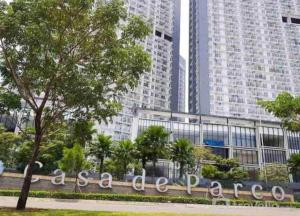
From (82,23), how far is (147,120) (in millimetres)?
61028

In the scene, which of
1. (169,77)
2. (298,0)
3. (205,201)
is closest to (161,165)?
(205,201)

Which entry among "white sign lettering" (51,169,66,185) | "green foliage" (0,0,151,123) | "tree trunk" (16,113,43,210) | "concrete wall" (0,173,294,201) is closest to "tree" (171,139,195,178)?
"concrete wall" (0,173,294,201)

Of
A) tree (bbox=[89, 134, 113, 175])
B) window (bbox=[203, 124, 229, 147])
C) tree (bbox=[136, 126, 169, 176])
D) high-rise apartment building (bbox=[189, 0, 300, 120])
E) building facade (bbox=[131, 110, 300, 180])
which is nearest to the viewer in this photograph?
tree (bbox=[136, 126, 169, 176])

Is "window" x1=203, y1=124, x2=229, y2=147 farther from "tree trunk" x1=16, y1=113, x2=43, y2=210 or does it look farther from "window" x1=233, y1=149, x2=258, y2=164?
"tree trunk" x1=16, y1=113, x2=43, y2=210

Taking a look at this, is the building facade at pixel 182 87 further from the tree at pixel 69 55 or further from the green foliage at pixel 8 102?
the green foliage at pixel 8 102

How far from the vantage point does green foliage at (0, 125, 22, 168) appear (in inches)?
1873

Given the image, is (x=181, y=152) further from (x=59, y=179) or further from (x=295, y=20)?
(x=295, y=20)

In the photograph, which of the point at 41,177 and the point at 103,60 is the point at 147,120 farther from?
the point at 103,60

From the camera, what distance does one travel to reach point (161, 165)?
7506 centimetres

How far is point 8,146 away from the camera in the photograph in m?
48.2

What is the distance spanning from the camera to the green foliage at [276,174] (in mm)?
64062

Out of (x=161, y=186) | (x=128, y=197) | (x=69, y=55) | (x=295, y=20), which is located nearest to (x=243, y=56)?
(x=295, y=20)

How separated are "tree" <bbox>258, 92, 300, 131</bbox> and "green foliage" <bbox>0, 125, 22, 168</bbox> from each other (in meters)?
39.9

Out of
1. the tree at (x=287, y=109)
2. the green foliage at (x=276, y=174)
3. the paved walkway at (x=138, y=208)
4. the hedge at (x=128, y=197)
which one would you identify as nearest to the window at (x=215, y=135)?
the green foliage at (x=276, y=174)
